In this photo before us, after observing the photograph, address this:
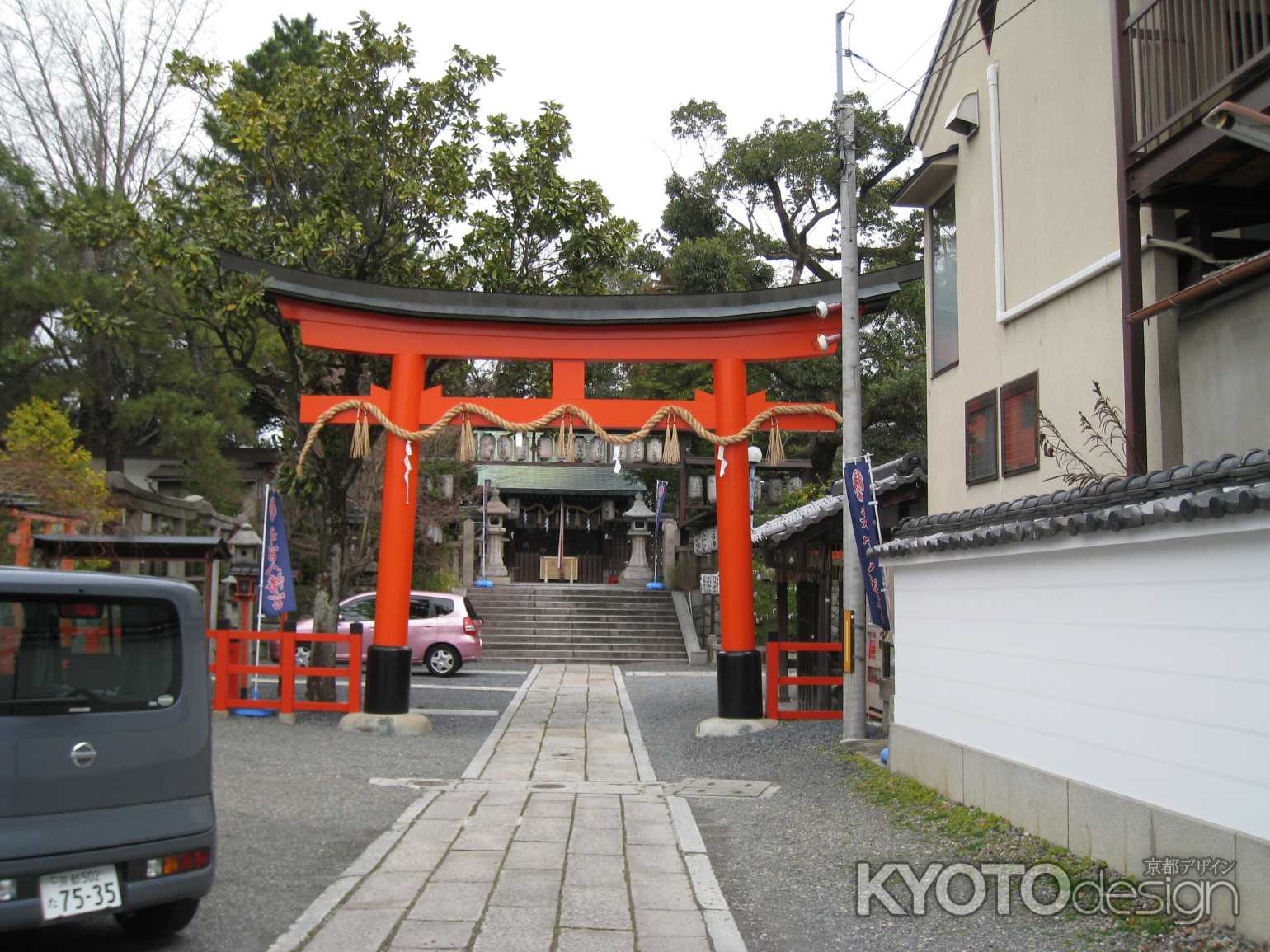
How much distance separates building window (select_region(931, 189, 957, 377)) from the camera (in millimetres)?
11797

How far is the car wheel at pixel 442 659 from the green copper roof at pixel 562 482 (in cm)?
1560

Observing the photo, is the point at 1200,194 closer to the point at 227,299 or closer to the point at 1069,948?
the point at 1069,948

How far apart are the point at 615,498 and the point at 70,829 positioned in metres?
33.0

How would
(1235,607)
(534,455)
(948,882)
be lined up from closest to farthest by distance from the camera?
(1235,607), (948,882), (534,455)

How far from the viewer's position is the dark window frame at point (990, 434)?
1059 centimetres

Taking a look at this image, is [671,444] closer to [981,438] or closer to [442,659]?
[981,438]

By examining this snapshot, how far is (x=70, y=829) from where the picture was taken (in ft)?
15.6

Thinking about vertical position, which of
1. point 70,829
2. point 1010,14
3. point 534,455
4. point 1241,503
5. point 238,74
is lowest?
point 70,829

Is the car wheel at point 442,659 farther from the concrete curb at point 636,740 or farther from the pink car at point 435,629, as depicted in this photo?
the concrete curb at point 636,740

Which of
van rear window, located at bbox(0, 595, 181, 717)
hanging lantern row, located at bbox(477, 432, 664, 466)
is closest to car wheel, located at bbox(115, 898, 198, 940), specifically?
van rear window, located at bbox(0, 595, 181, 717)

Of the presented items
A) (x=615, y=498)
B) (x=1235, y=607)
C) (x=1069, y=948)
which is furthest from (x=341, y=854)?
(x=615, y=498)

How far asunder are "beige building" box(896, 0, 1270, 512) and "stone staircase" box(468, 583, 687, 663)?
15.1m

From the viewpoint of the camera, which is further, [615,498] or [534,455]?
[615,498]
